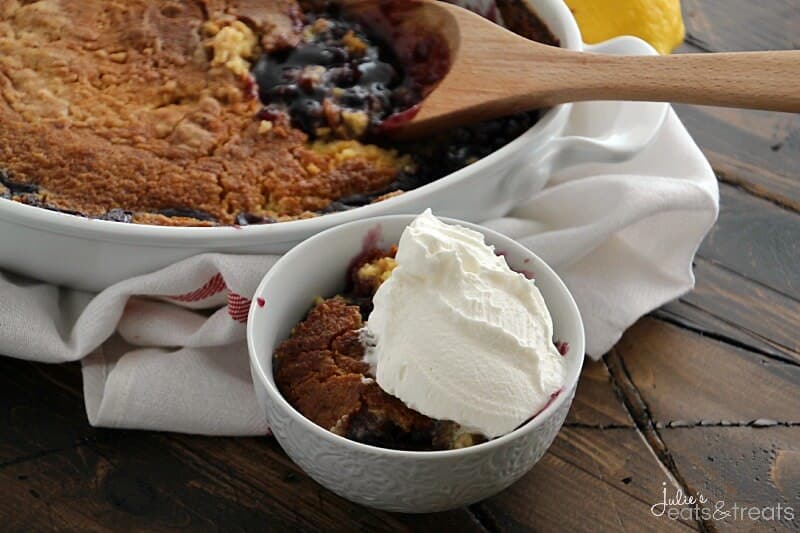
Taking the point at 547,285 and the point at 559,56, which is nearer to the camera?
the point at 547,285

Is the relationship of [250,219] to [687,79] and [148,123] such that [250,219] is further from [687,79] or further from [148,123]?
[687,79]

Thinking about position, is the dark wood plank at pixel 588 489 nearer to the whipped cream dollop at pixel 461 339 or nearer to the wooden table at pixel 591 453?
the wooden table at pixel 591 453

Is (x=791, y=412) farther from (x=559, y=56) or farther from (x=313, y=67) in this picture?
(x=313, y=67)

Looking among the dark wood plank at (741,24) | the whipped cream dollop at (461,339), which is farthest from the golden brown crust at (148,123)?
the dark wood plank at (741,24)

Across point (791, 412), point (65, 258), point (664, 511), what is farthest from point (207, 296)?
point (791, 412)

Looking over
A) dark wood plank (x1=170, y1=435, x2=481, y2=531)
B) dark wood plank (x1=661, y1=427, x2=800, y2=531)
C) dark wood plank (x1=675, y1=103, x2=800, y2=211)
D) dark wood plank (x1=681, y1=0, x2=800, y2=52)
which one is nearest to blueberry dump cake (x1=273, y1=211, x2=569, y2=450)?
dark wood plank (x1=170, y1=435, x2=481, y2=531)
